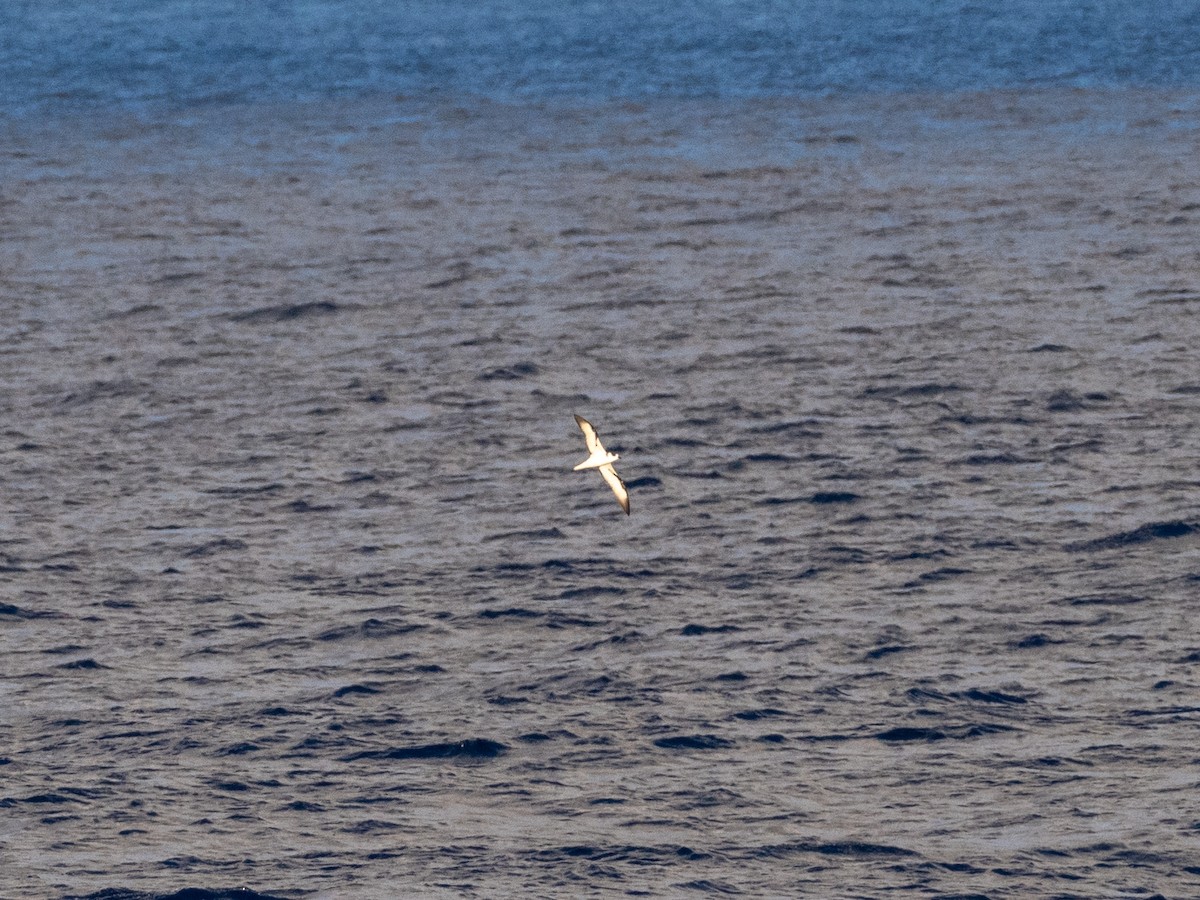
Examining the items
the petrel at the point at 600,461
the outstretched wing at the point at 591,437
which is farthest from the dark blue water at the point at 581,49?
the outstretched wing at the point at 591,437

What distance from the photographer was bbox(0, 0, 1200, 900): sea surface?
36094 mm

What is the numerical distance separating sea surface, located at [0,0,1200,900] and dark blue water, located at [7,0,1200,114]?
15.8 metres

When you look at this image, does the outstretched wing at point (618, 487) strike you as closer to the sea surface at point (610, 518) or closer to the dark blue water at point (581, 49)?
the sea surface at point (610, 518)

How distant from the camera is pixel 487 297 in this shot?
69812mm

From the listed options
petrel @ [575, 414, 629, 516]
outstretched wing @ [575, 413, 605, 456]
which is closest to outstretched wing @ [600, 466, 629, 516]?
petrel @ [575, 414, 629, 516]

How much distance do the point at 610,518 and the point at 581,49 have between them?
8105 centimetres

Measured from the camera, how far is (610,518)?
49.3 m

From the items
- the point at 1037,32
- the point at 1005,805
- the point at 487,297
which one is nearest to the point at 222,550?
the point at 1005,805

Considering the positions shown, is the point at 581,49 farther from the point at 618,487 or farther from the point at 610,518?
the point at 618,487

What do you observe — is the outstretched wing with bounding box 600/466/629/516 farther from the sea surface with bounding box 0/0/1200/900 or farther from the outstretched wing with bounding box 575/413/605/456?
the sea surface with bounding box 0/0/1200/900

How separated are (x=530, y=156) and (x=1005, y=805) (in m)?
61.7

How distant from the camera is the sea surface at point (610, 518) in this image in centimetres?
3609

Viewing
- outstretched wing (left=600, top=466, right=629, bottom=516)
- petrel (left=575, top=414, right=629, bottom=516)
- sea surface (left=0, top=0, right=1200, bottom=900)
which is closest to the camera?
petrel (left=575, top=414, right=629, bottom=516)

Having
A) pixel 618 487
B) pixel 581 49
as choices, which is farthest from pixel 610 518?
pixel 581 49
